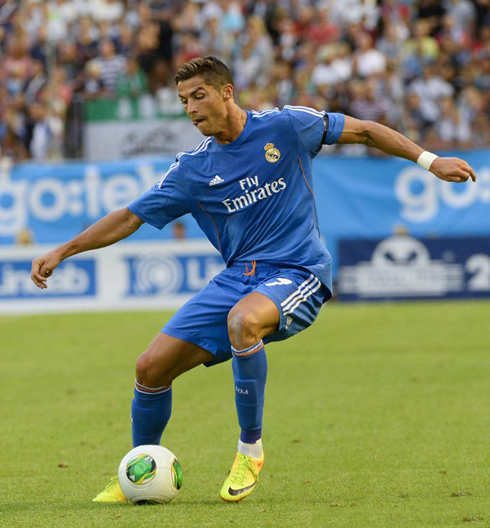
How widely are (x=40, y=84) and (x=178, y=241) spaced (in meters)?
5.03

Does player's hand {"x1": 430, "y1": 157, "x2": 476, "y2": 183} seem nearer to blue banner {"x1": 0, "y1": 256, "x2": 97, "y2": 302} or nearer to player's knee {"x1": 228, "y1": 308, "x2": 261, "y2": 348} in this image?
player's knee {"x1": 228, "y1": 308, "x2": 261, "y2": 348}

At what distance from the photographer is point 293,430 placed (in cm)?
825

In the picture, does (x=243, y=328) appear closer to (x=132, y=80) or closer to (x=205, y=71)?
(x=205, y=71)

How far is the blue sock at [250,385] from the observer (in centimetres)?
570

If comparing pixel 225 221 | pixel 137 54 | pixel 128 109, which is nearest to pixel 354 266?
pixel 128 109

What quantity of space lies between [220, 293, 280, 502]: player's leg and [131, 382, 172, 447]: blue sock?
0.53 meters

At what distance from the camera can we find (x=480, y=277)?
18547 millimetres

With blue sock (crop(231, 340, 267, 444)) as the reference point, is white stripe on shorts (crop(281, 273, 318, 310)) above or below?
above

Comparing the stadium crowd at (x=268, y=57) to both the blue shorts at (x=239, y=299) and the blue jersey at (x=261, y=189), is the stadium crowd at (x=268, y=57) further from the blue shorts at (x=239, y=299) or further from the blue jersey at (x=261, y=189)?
the blue shorts at (x=239, y=299)

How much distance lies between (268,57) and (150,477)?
15.9 metres

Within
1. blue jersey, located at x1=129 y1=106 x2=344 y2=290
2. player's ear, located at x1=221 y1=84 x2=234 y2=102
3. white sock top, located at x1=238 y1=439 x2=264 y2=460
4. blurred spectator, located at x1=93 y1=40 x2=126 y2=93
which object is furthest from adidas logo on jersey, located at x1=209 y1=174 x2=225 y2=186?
blurred spectator, located at x1=93 y1=40 x2=126 y2=93

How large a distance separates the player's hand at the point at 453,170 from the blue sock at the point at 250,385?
1393mm

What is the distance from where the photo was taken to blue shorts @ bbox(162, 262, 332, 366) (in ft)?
19.4

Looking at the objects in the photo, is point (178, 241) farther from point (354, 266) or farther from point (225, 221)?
point (225, 221)
